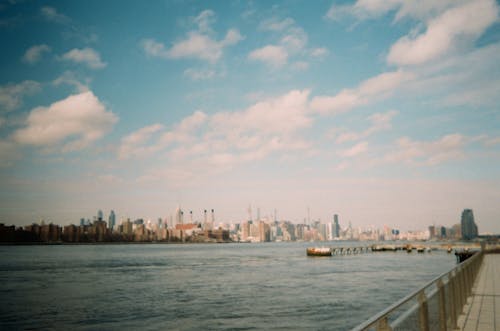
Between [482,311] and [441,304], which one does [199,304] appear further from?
[441,304]

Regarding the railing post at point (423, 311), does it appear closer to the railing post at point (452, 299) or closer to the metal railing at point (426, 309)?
the metal railing at point (426, 309)

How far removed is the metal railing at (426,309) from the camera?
5.24m

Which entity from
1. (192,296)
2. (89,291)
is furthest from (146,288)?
(192,296)

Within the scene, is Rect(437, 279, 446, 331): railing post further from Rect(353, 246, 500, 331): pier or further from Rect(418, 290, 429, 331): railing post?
Rect(418, 290, 429, 331): railing post

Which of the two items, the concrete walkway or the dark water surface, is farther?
the dark water surface

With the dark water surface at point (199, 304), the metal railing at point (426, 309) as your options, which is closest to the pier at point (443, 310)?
the metal railing at point (426, 309)

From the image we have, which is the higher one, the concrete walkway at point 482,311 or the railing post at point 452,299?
the railing post at point 452,299

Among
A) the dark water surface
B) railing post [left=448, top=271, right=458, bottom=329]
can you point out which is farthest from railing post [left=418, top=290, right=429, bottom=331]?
the dark water surface

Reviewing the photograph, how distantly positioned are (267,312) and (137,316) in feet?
33.6

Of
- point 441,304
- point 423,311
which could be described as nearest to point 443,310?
point 441,304

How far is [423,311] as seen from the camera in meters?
7.36

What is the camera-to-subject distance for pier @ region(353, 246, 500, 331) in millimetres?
5665

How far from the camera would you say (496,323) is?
1238cm

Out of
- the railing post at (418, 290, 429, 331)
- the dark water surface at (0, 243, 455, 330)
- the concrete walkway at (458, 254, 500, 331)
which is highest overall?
the railing post at (418, 290, 429, 331)
